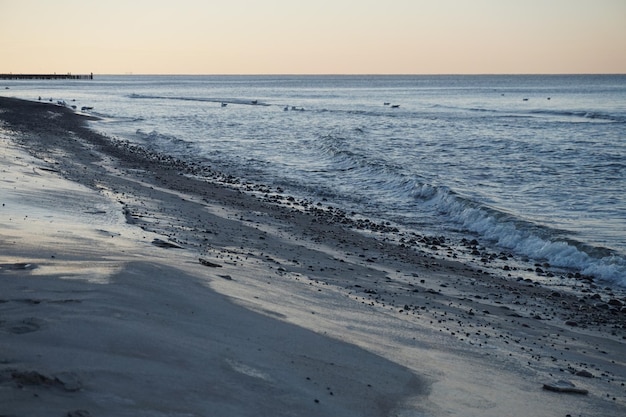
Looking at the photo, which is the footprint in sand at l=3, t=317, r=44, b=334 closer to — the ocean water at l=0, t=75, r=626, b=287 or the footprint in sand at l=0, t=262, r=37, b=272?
the footprint in sand at l=0, t=262, r=37, b=272

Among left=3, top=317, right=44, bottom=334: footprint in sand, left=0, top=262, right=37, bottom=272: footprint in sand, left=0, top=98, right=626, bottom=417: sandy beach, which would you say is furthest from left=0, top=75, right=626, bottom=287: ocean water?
left=3, top=317, right=44, bottom=334: footprint in sand

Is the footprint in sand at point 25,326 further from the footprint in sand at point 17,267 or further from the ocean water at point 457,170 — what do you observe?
the ocean water at point 457,170

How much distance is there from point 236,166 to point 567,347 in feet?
69.2

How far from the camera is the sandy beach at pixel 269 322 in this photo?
15.6 ft

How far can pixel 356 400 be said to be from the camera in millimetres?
5332

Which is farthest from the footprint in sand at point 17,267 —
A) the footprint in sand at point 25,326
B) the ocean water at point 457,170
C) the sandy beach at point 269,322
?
the ocean water at point 457,170

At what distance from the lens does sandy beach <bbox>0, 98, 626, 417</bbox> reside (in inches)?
187

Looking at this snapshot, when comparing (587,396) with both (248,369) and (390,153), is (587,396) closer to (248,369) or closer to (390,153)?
(248,369)

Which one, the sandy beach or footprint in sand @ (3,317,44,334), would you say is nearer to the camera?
the sandy beach

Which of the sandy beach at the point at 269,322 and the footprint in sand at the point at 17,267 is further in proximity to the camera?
the footprint in sand at the point at 17,267

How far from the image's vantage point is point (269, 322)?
22.5ft

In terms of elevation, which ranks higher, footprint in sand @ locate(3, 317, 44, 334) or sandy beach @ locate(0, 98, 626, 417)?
footprint in sand @ locate(3, 317, 44, 334)

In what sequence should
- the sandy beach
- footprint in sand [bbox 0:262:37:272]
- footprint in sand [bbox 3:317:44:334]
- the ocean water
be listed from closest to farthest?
the sandy beach < footprint in sand [bbox 3:317:44:334] < footprint in sand [bbox 0:262:37:272] < the ocean water

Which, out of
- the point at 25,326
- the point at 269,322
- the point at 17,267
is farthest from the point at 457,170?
the point at 25,326
